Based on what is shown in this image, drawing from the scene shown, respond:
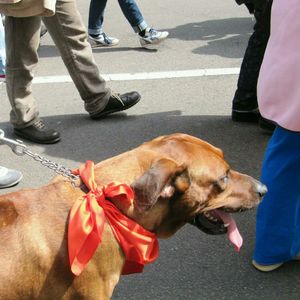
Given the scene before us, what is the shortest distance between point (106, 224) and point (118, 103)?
8.76ft

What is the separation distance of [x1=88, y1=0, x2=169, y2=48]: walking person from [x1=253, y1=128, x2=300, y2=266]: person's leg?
3.86 meters

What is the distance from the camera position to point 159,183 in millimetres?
2113

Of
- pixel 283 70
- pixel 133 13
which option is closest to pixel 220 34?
pixel 133 13

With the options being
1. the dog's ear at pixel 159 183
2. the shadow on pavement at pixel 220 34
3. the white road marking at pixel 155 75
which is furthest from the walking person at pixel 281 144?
the shadow on pavement at pixel 220 34

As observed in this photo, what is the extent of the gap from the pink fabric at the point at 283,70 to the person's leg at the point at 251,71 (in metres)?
1.52

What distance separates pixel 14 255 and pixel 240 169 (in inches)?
86.7

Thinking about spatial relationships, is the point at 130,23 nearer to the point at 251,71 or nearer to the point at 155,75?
the point at 155,75

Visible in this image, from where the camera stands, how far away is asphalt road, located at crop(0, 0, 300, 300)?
10.2ft

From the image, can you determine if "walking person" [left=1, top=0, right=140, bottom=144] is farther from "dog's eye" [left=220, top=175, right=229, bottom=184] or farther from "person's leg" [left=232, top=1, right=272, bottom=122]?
"dog's eye" [left=220, top=175, right=229, bottom=184]

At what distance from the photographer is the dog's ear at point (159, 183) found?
6.91 ft

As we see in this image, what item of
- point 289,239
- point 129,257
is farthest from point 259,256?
point 129,257

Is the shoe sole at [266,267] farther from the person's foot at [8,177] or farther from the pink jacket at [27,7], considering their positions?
the pink jacket at [27,7]

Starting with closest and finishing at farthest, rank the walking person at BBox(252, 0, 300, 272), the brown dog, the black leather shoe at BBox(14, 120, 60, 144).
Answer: the brown dog
the walking person at BBox(252, 0, 300, 272)
the black leather shoe at BBox(14, 120, 60, 144)

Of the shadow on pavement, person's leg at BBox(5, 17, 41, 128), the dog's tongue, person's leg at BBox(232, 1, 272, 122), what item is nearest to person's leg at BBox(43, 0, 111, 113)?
person's leg at BBox(5, 17, 41, 128)
